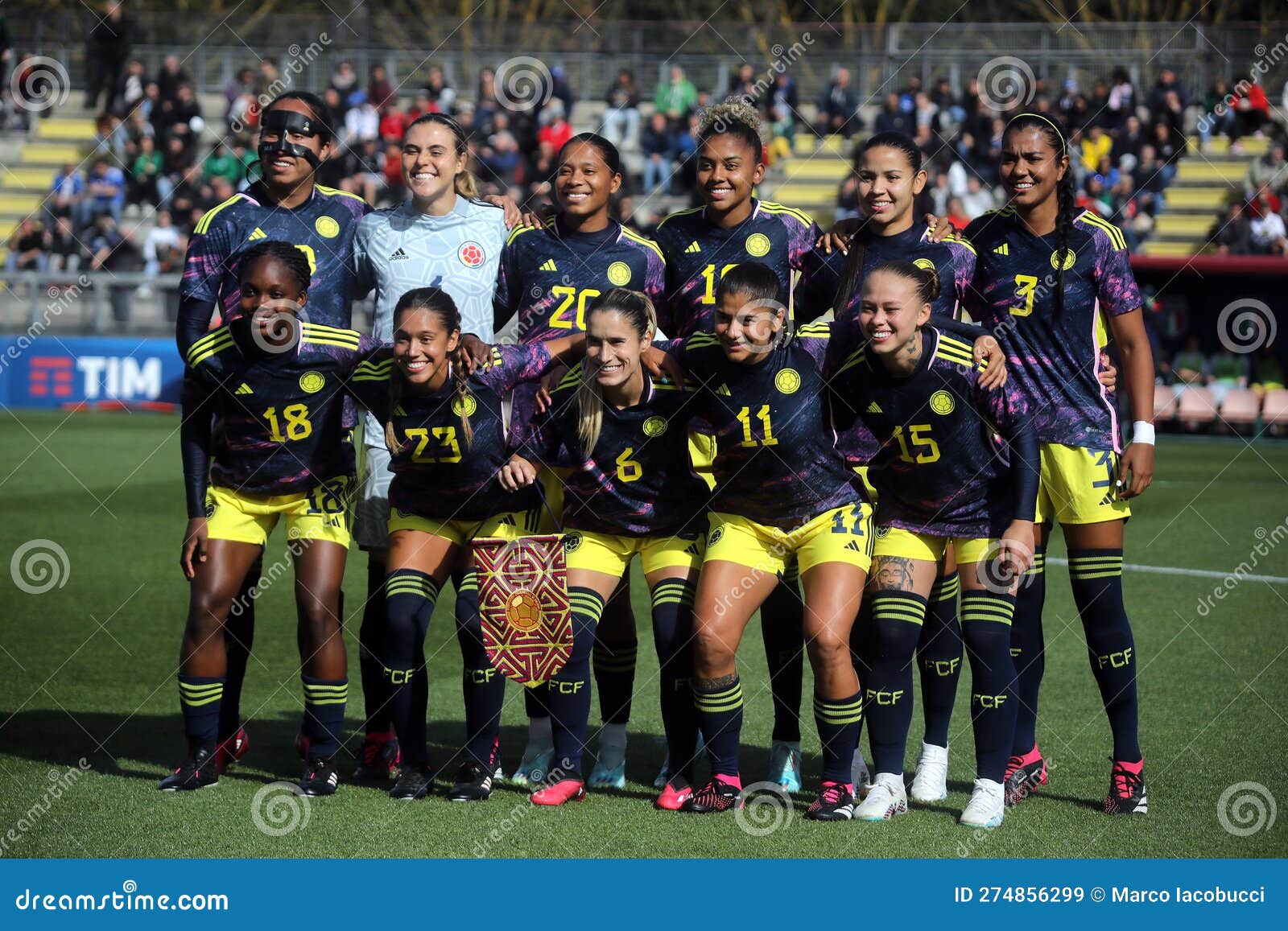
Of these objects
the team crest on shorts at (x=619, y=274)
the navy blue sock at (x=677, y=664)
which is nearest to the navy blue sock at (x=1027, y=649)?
the navy blue sock at (x=677, y=664)

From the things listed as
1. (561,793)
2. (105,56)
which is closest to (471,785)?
(561,793)

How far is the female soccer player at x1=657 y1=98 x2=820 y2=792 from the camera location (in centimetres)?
565

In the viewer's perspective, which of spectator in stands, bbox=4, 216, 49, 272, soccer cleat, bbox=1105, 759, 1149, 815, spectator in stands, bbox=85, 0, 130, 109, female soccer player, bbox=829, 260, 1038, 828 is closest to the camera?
female soccer player, bbox=829, 260, 1038, 828

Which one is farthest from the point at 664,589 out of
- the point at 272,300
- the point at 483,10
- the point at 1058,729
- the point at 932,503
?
the point at 483,10

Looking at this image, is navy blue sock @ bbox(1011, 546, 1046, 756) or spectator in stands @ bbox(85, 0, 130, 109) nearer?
navy blue sock @ bbox(1011, 546, 1046, 756)

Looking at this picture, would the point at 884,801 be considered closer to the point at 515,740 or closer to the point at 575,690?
the point at 575,690

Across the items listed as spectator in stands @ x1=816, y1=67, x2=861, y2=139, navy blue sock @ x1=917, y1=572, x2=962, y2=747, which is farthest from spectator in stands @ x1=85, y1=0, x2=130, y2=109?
navy blue sock @ x1=917, y1=572, x2=962, y2=747

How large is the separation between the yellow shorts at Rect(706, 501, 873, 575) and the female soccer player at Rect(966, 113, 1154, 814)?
0.69m

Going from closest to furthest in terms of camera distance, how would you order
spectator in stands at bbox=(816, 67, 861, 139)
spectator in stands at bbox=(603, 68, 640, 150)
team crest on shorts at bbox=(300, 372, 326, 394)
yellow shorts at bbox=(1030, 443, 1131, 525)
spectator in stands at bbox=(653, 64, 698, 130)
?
1. yellow shorts at bbox=(1030, 443, 1131, 525)
2. team crest on shorts at bbox=(300, 372, 326, 394)
3. spectator in stands at bbox=(816, 67, 861, 139)
4. spectator in stands at bbox=(653, 64, 698, 130)
5. spectator in stands at bbox=(603, 68, 640, 150)

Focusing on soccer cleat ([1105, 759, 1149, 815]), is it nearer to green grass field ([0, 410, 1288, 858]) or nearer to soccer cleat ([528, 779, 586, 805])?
green grass field ([0, 410, 1288, 858])


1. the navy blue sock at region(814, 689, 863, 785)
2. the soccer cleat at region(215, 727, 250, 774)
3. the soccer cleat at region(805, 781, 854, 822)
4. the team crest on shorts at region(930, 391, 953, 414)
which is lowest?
the soccer cleat at region(215, 727, 250, 774)

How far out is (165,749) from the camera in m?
6.11

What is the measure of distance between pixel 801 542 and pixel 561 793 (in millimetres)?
1210

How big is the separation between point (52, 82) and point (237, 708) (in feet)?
87.8
